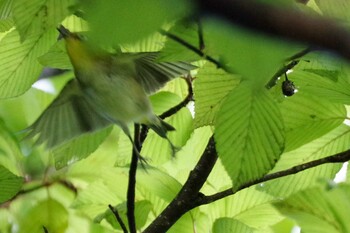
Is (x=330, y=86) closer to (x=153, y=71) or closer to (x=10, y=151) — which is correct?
(x=153, y=71)

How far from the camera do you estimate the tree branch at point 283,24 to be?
24 centimetres

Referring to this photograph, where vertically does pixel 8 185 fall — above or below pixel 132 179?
below

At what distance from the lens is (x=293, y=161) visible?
0.99 meters

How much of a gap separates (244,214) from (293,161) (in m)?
0.23

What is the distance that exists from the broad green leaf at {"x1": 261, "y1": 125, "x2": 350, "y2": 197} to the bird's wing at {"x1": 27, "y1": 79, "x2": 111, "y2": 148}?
0.29m

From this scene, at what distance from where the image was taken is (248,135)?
29.5 inches

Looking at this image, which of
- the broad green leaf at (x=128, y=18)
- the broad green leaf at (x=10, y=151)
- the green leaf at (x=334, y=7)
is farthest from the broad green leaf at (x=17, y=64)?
the broad green leaf at (x=128, y=18)

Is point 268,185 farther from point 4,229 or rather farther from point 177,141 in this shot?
point 4,229

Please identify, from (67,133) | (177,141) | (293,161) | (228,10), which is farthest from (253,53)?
(177,141)

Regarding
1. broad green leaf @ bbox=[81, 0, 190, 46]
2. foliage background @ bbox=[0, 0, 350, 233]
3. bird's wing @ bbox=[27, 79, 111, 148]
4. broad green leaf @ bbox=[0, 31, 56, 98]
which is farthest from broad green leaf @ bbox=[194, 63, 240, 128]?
broad green leaf @ bbox=[81, 0, 190, 46]

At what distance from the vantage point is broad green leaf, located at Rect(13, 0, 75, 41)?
2.29 feet

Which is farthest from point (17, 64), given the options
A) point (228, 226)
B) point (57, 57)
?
point (228, 226)

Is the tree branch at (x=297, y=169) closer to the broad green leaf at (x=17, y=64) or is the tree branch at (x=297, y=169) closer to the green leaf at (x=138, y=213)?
the green leaf at (x=138, y=213)

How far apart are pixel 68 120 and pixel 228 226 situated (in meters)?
0.31
